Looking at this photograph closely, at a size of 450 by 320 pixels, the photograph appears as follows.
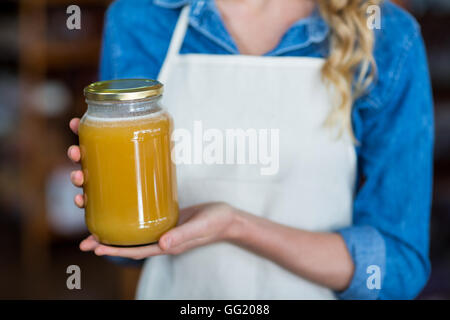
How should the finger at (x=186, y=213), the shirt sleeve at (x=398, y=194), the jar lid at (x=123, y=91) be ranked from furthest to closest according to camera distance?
the shirt sleeve at (x=398, y=194) → the finger at (x=186, y=213) → the jar lid at (x=123, y=91)

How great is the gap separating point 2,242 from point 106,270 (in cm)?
64

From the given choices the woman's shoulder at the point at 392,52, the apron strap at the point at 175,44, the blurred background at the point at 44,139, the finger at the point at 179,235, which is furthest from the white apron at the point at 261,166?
the blurred background at the point at 44,139

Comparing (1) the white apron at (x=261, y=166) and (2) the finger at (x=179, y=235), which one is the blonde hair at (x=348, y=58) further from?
(2) the finger at (x=179, y=235)

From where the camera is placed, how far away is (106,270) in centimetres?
293

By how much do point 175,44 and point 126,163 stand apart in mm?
392

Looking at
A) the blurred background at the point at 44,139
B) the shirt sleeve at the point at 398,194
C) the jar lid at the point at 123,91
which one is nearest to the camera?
the jar lid at the point at 123,91

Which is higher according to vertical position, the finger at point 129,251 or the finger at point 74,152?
the finger at point 74,152

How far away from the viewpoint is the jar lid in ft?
2.59

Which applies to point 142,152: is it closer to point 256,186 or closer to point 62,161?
point 256,186

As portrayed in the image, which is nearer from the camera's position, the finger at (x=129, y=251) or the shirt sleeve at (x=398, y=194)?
the finger at (x=129, y=251)

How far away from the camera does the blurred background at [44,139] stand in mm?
2695

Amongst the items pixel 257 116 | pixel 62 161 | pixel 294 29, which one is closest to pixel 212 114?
pixel 257 116

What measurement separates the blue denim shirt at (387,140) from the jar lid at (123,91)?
317mm
